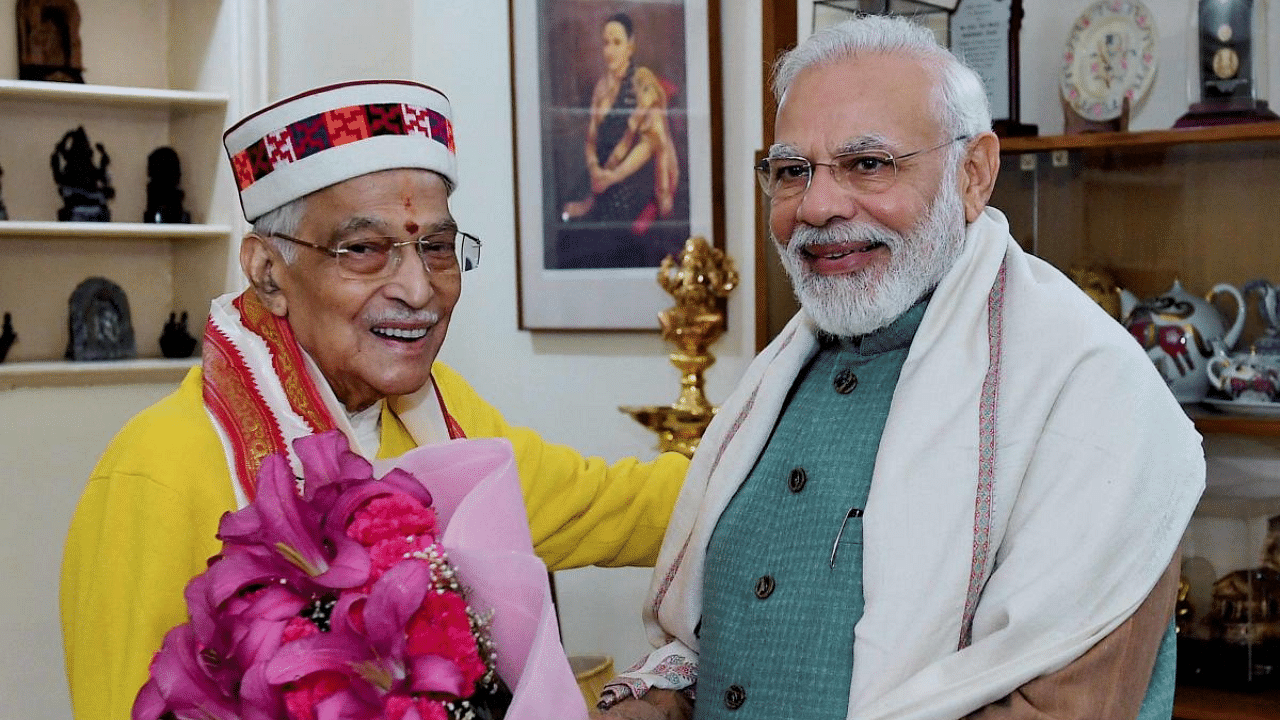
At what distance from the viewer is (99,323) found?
412cm

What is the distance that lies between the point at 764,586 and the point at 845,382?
0.28 meters

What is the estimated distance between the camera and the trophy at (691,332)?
3.20 meters

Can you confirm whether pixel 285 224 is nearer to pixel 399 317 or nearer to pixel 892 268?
pixel 399 317

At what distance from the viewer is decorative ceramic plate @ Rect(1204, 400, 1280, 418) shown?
2.73 m

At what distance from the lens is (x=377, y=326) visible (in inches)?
72.2

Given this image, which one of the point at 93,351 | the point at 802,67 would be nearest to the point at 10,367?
the point at 93,351

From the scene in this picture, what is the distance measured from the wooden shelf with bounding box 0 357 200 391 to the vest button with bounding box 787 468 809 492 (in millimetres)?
2651

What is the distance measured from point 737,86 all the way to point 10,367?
203 centimetres

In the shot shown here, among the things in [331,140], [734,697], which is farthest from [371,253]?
[734,697]

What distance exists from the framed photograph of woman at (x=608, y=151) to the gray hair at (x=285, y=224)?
1885 millimetres

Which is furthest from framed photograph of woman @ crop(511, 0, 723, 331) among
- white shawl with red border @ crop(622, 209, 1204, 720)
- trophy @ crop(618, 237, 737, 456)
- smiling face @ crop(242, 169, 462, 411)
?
white shawl with red border @ crop(622, 209, 1204, 720)

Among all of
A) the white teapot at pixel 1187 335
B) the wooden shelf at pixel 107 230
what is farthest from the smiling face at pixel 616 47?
the white teapot at pixel 1187 335

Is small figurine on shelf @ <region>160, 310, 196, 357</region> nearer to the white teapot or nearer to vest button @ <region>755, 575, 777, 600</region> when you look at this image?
the white teapot

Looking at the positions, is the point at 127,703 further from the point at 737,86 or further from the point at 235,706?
the point at 737,86
